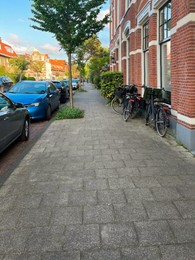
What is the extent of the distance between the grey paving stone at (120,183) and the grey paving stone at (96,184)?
0.09m

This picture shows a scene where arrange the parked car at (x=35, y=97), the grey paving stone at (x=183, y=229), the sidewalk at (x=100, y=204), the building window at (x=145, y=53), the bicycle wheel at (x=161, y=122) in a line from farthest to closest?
the building window at (x=145, y=53) < the parked car at (x=35, y=97) < the bicycle wheel at (x=161, y=122) < the grey paving stone at (x=183, y=229) < the sidewalk at (x=100, y=204)

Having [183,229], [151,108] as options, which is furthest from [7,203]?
[151,108]

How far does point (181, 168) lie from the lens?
16.7 feet

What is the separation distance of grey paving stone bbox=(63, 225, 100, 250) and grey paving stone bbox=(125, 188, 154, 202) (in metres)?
0.87

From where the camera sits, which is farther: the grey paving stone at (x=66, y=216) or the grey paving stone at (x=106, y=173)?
the grey paving stone at (x=106, y=173)

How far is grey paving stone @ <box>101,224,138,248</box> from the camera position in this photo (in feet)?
9.30

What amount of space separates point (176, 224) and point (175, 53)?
522 centimetres

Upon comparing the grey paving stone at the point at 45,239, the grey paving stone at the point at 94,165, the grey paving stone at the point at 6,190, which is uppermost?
the grey paving stone at the point at 94,165

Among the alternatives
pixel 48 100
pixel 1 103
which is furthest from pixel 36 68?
pixel 1 103

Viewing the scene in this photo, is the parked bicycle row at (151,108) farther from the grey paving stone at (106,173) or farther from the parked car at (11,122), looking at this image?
the parked car at (11,122)

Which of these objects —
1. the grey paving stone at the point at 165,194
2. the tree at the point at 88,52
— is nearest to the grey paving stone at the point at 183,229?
the grey paving stone at the point at 165,194

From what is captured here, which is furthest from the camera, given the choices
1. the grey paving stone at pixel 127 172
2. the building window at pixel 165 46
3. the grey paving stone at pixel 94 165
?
the building window at pixel 165 46

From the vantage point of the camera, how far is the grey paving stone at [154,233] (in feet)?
9.38

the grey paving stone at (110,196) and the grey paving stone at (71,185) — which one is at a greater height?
the grey paving stone at (71,185)
